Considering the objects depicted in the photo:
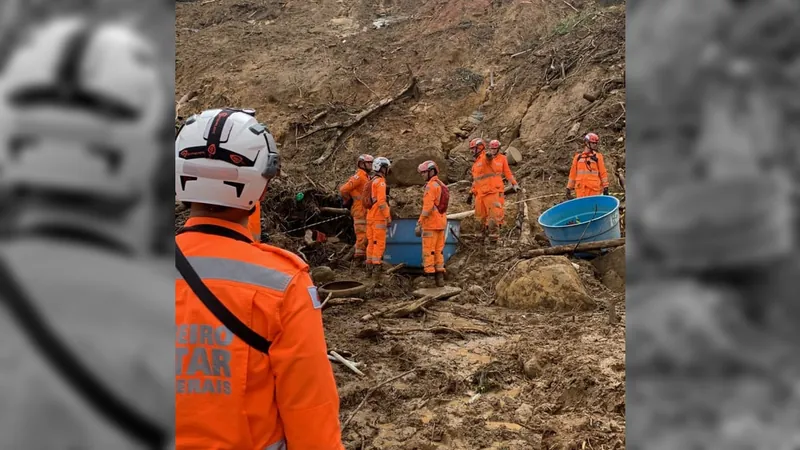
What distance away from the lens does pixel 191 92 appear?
2283 cm

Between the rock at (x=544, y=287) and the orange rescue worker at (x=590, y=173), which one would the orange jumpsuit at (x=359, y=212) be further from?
the orange rescue worker at (x=590, y=173)

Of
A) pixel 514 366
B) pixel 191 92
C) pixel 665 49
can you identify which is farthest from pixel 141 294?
pixel 191 92

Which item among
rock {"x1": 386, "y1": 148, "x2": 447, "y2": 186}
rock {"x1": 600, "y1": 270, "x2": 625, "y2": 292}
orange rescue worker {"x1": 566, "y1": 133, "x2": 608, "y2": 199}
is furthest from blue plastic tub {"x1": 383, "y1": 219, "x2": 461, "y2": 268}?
rock {"x1": 386, "y1": 148, "x2": 447, "y2": 186}

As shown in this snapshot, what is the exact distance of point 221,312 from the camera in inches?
67.0

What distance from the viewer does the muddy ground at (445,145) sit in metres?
5.60

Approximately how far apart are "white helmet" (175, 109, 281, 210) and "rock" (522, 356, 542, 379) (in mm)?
4901

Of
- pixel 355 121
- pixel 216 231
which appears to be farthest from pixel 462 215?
pixel 216 231

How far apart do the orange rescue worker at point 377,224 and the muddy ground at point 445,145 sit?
447mm

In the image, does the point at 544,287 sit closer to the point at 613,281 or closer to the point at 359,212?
the point at 613,281

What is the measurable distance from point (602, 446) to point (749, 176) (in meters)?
4.46

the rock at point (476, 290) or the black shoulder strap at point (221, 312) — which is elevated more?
the black shoulder strap at point (221, 312)

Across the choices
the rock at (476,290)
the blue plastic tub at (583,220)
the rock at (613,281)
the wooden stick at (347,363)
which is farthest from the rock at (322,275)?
the rock at (613,281)

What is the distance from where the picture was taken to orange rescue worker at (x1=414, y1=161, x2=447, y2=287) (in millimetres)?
10031

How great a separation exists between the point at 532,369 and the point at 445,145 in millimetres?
13555
